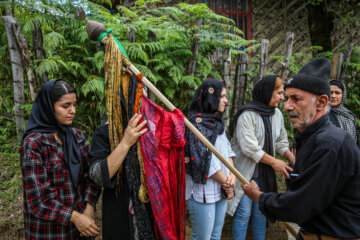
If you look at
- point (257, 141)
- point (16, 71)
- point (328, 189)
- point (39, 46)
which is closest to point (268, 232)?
point (257, 141)

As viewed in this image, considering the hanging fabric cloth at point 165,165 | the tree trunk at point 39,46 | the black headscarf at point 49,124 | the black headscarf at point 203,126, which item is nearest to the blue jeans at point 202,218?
the black headscarf at point 203,126

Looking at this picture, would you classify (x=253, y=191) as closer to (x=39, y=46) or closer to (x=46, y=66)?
(x=46, y=66)

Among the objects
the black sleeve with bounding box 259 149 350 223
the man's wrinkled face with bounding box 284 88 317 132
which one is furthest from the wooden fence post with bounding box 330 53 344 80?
the black sleeve with bounding box 259 149 350 223

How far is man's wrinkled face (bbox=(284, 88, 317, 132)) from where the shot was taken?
1.49 m

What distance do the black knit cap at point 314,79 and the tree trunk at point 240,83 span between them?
2304 mm

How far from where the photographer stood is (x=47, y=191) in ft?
5.43

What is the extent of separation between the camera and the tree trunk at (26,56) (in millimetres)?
3395

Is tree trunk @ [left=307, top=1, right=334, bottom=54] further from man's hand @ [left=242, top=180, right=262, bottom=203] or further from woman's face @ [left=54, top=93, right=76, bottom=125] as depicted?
woman's face @ [left=54, top=93, right=76, bottom=125]

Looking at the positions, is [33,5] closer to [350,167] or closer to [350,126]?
[350,167]

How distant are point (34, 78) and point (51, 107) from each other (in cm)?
218

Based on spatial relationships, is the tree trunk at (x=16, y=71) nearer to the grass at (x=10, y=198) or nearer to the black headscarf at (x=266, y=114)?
the grass at (x=10, y=198)

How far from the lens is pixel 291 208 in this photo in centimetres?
136

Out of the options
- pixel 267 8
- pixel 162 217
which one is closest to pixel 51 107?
pixel 162 217

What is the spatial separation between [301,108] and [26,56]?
3596mm
